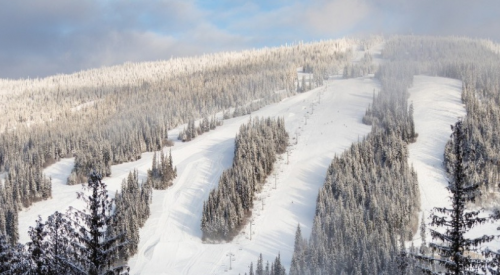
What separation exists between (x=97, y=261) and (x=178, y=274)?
6766cm

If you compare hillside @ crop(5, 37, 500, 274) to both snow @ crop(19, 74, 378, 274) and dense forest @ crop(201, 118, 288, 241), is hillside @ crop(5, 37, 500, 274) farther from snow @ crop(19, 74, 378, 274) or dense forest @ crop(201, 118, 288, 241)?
dense forest @ crop(201, 118, 288, 241)

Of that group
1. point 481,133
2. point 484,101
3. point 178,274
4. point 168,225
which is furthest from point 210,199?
point 484,101

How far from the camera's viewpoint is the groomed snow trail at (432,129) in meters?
106

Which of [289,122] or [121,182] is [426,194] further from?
[121,182]

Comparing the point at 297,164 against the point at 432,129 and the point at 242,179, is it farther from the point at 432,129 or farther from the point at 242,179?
the point at 432,129

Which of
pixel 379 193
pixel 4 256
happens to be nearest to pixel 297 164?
pixel 379 193

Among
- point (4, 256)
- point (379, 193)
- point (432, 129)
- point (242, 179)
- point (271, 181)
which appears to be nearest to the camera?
point (4, 256)

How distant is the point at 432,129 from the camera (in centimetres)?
13562

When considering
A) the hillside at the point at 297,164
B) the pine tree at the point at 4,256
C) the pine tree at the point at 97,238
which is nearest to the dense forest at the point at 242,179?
the hillside at the point at 297,164

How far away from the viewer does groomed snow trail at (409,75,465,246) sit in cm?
10625

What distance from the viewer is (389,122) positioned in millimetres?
134375

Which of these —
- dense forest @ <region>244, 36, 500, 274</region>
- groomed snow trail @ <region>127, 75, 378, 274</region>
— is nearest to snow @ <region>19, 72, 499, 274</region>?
groomed snow trail @ <region>127, 75, 378, 274</region>

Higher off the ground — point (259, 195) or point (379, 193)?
point (379, 193)

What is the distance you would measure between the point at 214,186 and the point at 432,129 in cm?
6965
